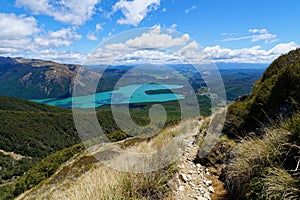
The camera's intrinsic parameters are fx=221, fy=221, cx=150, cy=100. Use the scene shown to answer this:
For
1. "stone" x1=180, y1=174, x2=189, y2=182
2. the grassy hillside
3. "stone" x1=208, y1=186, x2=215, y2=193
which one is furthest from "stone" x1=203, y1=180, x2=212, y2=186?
"stone" x1=180, y1=174, x2=189, y2=182

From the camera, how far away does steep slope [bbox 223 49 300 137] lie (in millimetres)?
5945

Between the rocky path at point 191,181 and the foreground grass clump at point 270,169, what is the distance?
634mm

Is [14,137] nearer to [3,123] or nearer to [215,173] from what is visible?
[3,123]

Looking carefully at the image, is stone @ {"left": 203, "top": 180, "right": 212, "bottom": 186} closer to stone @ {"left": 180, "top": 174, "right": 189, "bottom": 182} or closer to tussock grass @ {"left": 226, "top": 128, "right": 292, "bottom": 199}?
stone @ {"left": 180, "top": 174, "right": 189, "bottom": 182}

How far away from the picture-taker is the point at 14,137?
127 metres

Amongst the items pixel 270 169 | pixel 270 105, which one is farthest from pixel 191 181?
pixel 270 105

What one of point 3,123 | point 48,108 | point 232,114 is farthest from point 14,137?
point 232,114

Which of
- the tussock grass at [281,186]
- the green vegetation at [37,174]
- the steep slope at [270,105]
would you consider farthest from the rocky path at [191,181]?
the green vegetation at [37,174]

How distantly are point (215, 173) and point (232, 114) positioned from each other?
312 centimetres

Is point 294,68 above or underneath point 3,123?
above

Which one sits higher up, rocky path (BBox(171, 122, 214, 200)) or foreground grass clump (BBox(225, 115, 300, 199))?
foreground grass clump (BBox(225, 115, 300, 199))

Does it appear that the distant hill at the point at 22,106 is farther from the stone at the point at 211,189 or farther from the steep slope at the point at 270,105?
the stone at the point at 211,189

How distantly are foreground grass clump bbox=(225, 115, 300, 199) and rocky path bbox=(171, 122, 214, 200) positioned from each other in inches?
25.0

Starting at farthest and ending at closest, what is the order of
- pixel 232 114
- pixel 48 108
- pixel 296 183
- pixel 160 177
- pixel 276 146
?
pixel 48 108
pixel 232 114
pixel 160 177
pixel 276 146
pixel 296 183
